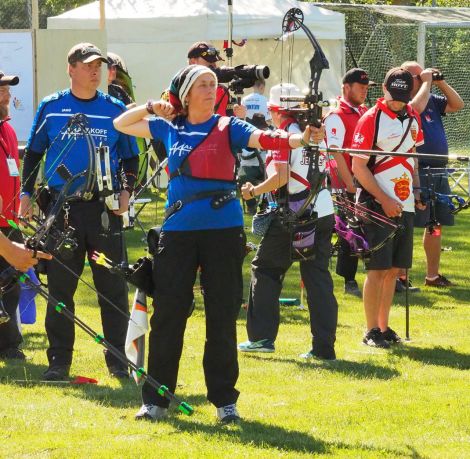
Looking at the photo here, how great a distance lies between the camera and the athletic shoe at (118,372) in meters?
7.19

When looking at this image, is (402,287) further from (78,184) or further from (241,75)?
(78,184)

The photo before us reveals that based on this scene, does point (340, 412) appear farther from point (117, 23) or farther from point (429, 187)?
point (117, 23)

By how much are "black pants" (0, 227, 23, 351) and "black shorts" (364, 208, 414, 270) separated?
241 centimetres

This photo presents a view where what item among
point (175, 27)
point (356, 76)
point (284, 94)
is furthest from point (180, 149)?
point (175, 27)

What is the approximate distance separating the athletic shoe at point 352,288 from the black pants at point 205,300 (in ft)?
15.3

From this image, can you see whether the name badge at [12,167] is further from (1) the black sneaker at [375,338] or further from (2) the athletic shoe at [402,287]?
(2) the athletic shoe at [402,287]

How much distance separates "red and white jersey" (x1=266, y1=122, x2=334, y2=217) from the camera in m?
7.30

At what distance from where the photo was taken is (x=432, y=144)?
418 inches

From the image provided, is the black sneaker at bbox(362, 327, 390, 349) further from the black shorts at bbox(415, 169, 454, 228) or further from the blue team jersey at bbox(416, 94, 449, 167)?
the blue team jersey at bbox(416, 94, 449, 167)

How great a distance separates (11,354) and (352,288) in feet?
12.6

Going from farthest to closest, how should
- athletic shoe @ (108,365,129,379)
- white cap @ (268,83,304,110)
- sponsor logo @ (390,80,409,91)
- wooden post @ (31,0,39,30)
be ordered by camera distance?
wooden post @ (31,0,39,30) < sponsor logo @ (390,80,409,91) < white cap @ (268,83,304,110) < athletic shoe @ (108,365,129,379)

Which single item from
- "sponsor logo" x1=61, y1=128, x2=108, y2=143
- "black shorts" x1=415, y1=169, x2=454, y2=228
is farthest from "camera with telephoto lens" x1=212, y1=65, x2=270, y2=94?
"black shorts" x1=415, y1=169, x2=454, y2=228

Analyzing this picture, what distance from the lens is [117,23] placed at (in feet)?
60.3

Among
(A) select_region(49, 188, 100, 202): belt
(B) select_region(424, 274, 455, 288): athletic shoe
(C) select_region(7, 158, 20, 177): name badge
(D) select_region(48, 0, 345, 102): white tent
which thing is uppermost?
(D) select_region(48, 0, 345, 102): white tent
